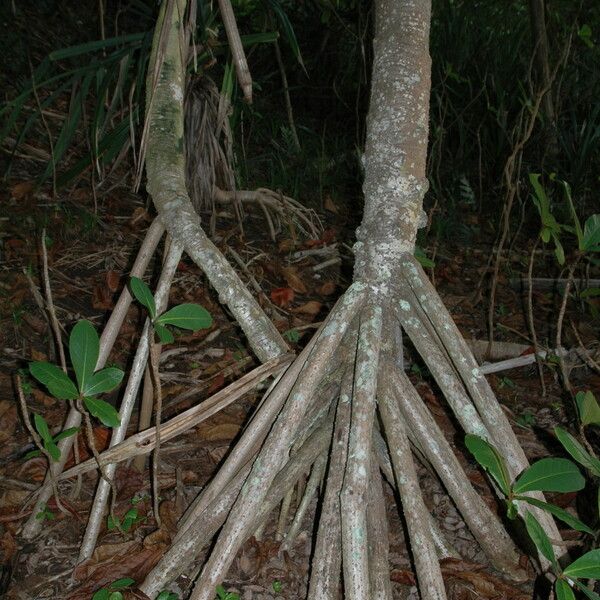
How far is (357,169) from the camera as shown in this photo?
434 centimetres

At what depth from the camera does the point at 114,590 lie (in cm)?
157

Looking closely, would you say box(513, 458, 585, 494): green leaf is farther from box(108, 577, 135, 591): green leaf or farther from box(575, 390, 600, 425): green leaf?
box(108, 577, 135, 591): green leaf

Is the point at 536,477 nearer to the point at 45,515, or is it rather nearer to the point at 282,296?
the point at 45,515

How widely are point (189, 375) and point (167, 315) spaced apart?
99 centimetres

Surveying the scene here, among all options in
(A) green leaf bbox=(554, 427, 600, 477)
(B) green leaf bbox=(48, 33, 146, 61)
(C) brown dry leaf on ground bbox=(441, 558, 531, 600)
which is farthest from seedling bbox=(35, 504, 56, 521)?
(B) green leaf bbox=(48, 33, 146, 61)

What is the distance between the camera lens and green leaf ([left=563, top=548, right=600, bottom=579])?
1127 mm

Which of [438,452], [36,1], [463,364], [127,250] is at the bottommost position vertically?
[438,452]

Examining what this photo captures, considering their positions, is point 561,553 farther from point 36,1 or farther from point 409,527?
point 36,1

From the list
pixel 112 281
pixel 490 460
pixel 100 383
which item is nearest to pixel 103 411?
pixel 100 383

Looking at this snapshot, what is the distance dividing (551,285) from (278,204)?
1528 mm

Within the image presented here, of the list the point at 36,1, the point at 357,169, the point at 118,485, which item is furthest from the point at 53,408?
the point at 36,1

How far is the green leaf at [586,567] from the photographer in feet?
3.70

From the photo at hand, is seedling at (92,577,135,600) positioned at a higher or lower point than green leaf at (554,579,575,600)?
lower

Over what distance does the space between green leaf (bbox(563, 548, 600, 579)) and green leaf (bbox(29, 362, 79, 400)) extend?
3.47ft
